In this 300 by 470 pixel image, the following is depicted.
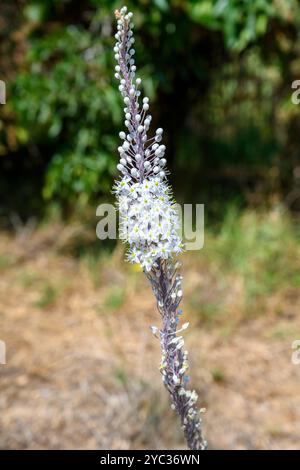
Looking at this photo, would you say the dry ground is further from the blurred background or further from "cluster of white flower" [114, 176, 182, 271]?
"cluster of white flower" [114, 176, 182, 271]

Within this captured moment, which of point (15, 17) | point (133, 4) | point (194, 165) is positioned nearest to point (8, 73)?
point (15, 17)

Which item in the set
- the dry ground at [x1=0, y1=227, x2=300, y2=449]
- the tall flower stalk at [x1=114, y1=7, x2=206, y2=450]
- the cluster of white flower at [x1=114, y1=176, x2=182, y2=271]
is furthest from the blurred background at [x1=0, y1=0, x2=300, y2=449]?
the cluster of white flower at [x1=114, y1=176, x2=182, y2=271]

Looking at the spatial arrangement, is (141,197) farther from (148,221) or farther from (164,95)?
(164,95)

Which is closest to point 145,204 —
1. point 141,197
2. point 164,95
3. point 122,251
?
point 141,197

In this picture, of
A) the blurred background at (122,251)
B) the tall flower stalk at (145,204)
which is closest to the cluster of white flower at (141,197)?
the tall flower stalk at (145,204)

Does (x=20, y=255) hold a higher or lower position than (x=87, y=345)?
higher

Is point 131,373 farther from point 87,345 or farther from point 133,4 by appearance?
point 133,4
